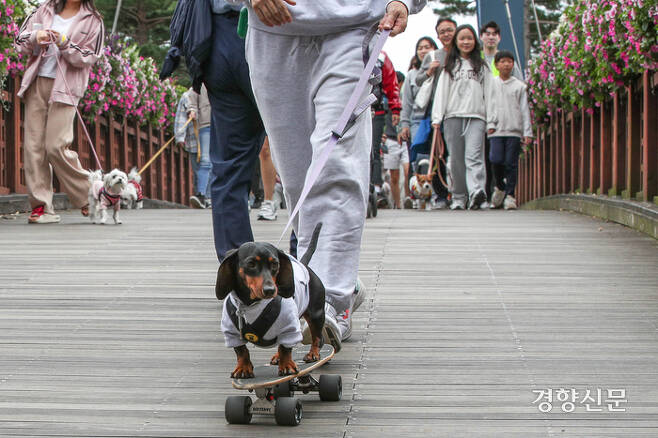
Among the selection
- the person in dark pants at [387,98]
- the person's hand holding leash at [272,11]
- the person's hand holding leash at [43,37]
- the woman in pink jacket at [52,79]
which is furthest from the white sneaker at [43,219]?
the person's hand holding leash at [272,11]

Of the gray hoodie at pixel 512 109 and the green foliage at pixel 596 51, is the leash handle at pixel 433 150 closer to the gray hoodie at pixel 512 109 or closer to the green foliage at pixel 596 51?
the gray hoodie at pixel 512 109

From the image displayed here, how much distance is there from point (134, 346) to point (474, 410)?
1.58 metres

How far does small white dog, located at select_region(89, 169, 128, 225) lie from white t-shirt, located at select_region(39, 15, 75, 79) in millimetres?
1110

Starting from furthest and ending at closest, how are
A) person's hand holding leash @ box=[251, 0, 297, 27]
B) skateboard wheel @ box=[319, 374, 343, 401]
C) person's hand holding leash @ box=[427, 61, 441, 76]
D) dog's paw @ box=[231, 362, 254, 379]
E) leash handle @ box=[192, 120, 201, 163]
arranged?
leash handle @ box=[192, 120, 201, 163] → person's hand holding leash @ box=[427, 61, 441, 76] → person's hand holding leash @ box=[251, 0, 297, 27] → skateboard wheel @ box=[319, 374, 343, 401] → dog's paw @ box=[231, 362, 254, 379]

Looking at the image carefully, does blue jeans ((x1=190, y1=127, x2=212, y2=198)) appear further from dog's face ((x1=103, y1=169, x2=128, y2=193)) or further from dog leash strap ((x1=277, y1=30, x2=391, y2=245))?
dog leash strap ((x1=277, y1=30, x2=391, y2=245))

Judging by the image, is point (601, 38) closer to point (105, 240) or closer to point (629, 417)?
point (105, 240)

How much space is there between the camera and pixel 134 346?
15.0ft

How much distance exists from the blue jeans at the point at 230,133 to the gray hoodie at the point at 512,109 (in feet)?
28.2

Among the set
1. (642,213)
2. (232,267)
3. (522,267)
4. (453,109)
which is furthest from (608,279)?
(453,109)

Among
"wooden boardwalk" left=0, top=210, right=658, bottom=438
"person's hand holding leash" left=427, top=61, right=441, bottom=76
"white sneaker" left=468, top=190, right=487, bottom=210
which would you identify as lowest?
"white sneaker" left=468, top=190, right=487, bottom=210

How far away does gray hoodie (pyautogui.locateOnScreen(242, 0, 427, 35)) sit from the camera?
13.6 ft

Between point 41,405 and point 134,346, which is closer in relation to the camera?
point 41,405

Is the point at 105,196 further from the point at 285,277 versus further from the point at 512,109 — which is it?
the point at 285,277

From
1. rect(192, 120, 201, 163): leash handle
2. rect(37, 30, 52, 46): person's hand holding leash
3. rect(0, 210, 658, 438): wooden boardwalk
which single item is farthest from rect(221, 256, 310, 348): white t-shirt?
rect(192, 120, 201, 163): leash handle
